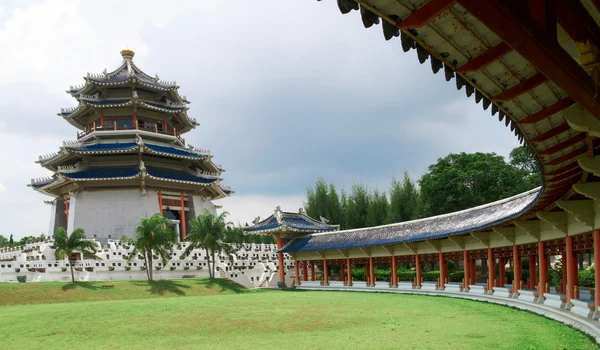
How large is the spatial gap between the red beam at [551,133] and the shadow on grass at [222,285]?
33.1 metres

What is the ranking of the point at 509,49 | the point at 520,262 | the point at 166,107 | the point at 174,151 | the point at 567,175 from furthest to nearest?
1. the point at 166,107
2. the point at 174,151
3. the point at 520,262
4. the point at 567,175
5. the point at 509,49

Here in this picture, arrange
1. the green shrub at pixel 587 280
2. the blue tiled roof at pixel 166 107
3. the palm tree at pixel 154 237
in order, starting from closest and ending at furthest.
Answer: the green shrub at pixel 587 280, the palm tree at pixel 154 237, the blue tiled roof at pixel 166 107

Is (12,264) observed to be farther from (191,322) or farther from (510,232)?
(510,232)

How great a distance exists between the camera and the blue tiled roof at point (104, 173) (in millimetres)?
54969

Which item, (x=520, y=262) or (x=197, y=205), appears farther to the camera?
(x=197, y=205)

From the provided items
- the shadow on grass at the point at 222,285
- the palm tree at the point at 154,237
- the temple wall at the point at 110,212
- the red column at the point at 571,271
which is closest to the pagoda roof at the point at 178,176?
the temple wall at the point at 110,212

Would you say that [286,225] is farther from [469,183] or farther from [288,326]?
[288,326]

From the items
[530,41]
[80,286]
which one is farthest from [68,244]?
[530,41]

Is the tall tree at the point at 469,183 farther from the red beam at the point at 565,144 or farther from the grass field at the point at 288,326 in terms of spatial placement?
the red beam at the point at 565,144

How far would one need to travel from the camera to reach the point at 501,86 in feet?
28.0

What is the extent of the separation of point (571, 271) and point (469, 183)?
37.2 m

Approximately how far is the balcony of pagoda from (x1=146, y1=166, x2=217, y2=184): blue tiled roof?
4225 mm

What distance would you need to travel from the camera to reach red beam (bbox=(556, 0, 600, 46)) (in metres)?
6.23

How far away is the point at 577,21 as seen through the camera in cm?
652
